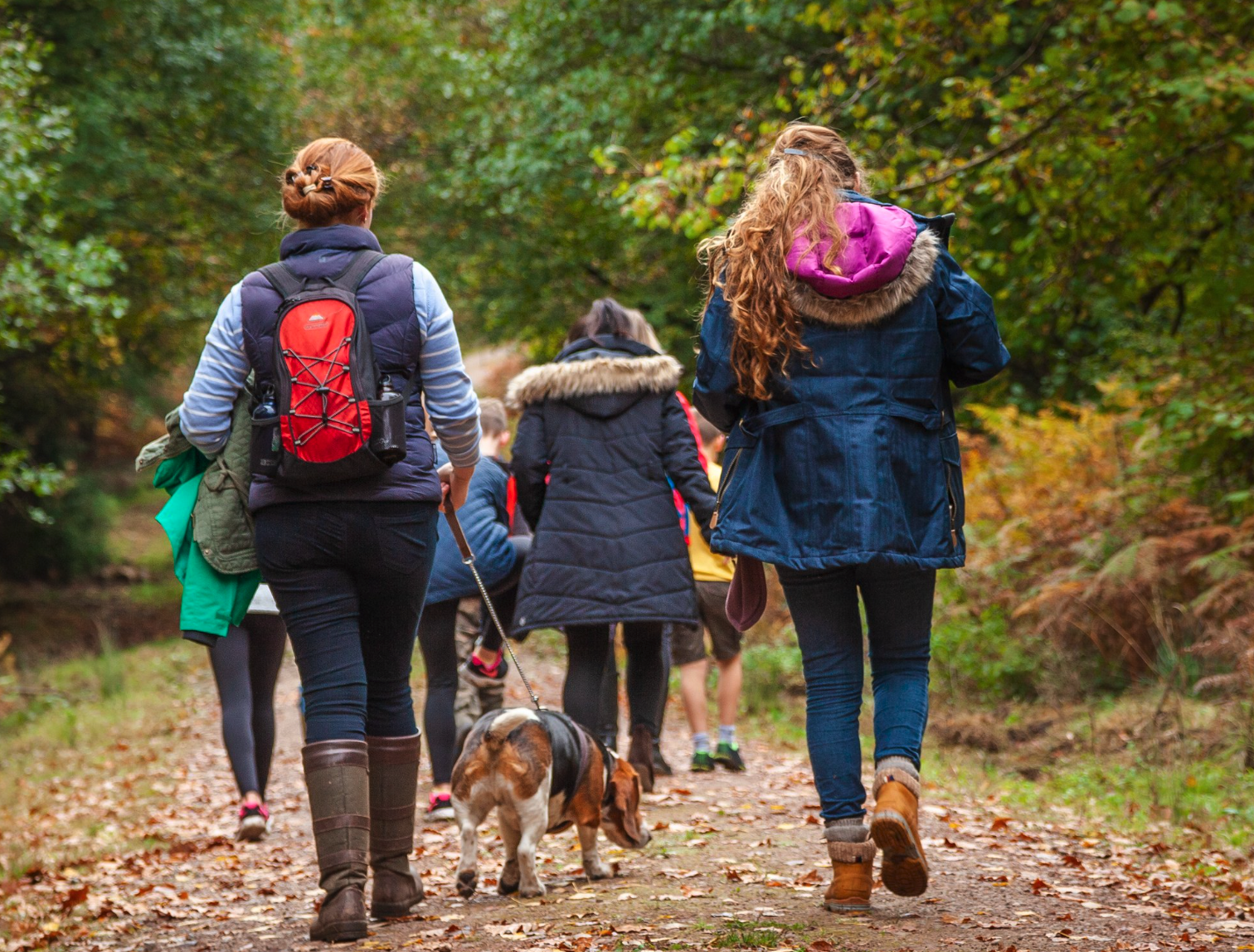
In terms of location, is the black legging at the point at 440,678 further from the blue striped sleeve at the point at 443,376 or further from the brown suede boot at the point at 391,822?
the blue striped sleeve at the point at 443,376

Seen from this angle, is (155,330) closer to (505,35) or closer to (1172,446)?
(505,35)

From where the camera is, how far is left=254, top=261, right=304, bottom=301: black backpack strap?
3918 mm

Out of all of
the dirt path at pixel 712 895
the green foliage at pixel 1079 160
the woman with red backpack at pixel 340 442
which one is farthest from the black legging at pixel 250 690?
the green foliage at pixel 1079 160

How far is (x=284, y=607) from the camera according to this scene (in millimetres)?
3961

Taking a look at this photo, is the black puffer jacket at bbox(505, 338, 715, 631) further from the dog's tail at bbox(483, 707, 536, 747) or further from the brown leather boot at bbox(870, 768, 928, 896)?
the brown leather boot at bbox(870, 768, 928, 896)

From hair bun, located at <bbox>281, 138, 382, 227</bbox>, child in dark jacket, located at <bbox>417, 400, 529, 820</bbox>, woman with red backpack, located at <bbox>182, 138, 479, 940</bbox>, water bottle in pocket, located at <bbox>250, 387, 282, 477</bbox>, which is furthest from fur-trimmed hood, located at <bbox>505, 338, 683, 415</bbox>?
water bottle in pocket, located at <bbox>250, 387, 282, 477</bbox>

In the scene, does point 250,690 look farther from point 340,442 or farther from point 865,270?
point 865,270

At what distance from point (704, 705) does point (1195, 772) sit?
270 cm

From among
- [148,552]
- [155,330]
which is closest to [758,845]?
[155,330]

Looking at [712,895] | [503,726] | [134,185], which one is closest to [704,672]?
[712,895]

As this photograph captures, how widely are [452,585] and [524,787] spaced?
206 cm

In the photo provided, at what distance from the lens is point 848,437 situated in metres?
3.84

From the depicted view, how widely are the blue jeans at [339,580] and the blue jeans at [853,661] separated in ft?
3.73

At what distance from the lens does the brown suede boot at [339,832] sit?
383cm
